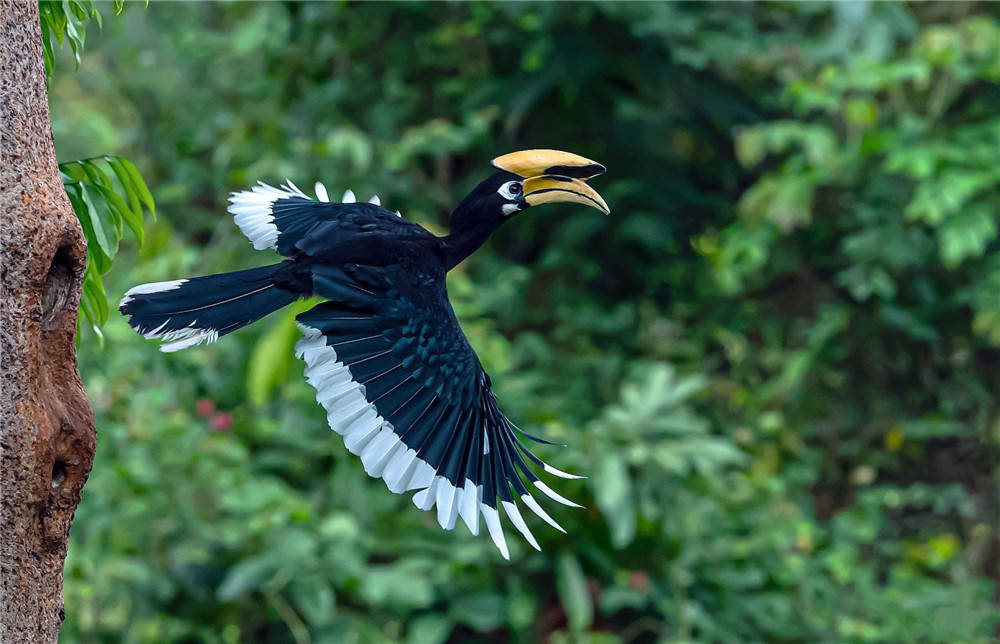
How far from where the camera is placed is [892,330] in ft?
20.0

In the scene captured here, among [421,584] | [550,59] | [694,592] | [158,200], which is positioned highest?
[550,59]

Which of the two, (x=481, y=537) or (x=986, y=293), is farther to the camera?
(x=986, y=293)

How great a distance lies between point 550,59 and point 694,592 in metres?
2.52

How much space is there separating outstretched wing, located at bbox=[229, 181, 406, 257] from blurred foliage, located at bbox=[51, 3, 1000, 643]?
1.56 m

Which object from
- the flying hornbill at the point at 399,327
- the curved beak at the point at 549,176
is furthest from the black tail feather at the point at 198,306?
the curved beak at the point at 549,176

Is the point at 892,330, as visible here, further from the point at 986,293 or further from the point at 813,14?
the point at 813,14

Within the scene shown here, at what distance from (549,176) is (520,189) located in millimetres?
66

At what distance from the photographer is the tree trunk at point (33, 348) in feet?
6.21

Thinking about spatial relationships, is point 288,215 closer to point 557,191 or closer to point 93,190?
point 93,190

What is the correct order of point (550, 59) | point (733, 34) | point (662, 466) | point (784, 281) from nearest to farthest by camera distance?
point (662, 466) < point (550, 59) < point (733, 34) < point (784, 281)

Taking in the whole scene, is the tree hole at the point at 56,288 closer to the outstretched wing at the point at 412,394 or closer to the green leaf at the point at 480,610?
the outstretched wing at the point at 412,394

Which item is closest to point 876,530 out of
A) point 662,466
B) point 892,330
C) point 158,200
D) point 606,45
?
point 892,330

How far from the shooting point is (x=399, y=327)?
7.22 feet

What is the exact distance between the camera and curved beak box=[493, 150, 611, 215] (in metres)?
2.26
